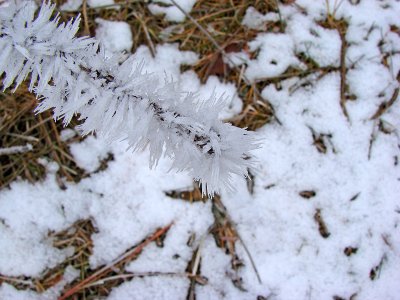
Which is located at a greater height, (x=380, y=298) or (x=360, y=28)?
(x=360, y=28)

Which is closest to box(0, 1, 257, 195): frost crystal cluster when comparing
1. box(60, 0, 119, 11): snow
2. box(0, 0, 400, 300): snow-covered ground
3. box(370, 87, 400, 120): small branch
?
box(0, 0, 400, 300): snow-covered ground

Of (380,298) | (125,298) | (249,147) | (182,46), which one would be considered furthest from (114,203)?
(380,298)

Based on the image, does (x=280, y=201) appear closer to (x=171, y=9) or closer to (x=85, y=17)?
(x=171, y=9)

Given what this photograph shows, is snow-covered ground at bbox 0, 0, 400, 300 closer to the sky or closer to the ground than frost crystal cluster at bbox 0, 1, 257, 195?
closer to the ground

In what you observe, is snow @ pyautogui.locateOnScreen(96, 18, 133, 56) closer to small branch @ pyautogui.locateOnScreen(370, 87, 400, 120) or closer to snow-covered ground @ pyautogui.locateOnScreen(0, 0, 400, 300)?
snow-covered ground @ pyautogui.locateOnScreen(0, 0, 400, 300)

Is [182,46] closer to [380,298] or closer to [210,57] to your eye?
[210,57]

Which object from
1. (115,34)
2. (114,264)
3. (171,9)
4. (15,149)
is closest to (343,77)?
(171,9)
